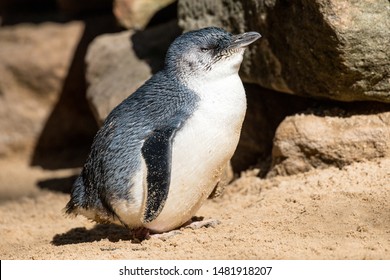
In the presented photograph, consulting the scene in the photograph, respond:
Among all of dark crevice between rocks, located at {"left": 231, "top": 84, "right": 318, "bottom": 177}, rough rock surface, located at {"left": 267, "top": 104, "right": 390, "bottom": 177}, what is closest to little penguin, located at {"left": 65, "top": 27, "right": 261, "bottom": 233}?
rough rock surface, located at {"left": 267, "top": 104, "right": 390, "bottom": 177}

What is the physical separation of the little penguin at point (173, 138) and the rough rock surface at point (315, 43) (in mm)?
598

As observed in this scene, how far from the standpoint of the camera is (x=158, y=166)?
13.1 feet

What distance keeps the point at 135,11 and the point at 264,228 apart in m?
3.15

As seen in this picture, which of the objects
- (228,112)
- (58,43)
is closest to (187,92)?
(228,112)

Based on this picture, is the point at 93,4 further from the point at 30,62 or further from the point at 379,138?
the point at 379,138

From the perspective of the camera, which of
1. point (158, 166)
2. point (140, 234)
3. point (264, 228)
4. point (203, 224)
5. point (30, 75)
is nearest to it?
point (158, 166)

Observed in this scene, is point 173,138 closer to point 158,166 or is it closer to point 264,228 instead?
point 158,166

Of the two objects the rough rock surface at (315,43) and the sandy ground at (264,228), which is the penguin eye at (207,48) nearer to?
the rough rock surface at (315,43)

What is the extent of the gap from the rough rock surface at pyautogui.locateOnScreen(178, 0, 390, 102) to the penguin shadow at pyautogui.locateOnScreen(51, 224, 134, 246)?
4.76 ft

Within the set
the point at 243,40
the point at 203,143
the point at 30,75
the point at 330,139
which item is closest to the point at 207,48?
the point at 243,40

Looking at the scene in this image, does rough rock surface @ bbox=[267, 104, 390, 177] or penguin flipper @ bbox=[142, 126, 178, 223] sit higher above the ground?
penguin flipper @ bbox=[142, 126, 178, 223]

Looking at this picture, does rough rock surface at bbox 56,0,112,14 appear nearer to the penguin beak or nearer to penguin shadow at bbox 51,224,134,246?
penguin shadow at bbox 51,224,134,246

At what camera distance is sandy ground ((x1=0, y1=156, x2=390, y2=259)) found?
382cm

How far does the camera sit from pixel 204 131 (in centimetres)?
405
